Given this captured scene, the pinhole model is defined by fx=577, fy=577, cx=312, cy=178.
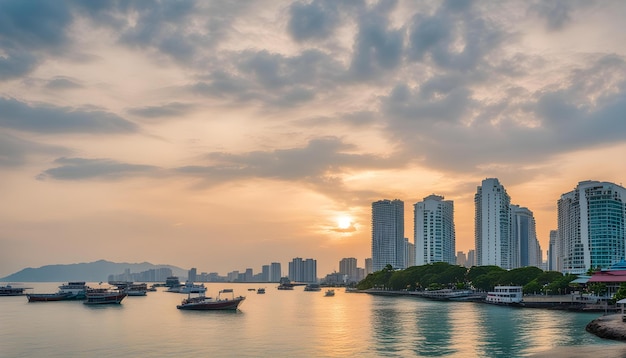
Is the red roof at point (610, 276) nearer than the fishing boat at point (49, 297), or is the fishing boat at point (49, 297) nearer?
the red roof at point (610, 276)

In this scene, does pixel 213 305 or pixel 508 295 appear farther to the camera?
pixel 508 295

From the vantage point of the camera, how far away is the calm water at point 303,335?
7025cm

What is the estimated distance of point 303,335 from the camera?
89.0m

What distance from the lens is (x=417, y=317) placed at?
11744 centimetres

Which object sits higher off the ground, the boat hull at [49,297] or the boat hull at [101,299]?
the boat hull at [101,299]

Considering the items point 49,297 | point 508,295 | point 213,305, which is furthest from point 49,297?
point 508,295

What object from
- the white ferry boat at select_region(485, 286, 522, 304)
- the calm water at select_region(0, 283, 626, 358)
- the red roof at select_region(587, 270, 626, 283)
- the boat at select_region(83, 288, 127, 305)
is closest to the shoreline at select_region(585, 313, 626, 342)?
the calm water at select_region(0, 283, 626, 358)

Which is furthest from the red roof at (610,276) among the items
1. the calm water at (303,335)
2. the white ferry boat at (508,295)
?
the white ferry boat at (508,295)

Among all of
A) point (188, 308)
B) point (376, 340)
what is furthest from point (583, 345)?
point (188, 308)

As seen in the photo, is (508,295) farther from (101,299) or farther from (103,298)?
(101,299)

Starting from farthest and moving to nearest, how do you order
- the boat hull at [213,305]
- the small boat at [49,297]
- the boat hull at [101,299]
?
the small boat at [49,297], the boat hull at [101,299], the boat hull at [213,305]

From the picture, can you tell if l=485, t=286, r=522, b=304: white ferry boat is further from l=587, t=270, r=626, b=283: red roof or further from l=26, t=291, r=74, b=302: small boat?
l=26, t=291, r=74, b=302: small boat

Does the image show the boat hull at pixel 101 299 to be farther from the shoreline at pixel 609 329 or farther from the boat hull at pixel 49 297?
the shoreline at pixel 609 329

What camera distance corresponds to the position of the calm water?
70.2 meters
